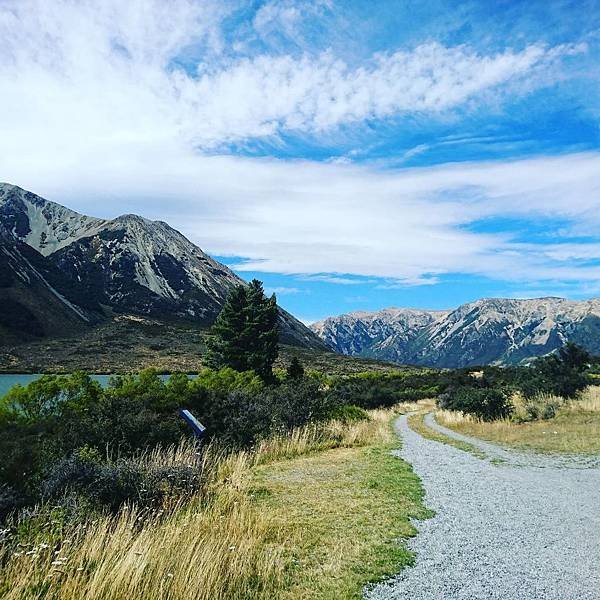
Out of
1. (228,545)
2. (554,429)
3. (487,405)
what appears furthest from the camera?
(487,405)

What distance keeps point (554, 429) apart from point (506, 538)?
1603 centimetres

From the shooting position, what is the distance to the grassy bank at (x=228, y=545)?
5.08m

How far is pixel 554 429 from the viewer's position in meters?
21.3

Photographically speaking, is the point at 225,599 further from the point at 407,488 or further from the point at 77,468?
the point at 407,488

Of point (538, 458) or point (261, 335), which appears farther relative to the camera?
point (261, 335)

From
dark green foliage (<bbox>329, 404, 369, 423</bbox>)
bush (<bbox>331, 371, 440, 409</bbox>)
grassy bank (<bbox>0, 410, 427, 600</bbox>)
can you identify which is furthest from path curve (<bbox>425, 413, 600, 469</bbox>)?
bush (<bbox>331, 371, 440, 409</bbox>)

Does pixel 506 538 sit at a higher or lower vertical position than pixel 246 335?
lower

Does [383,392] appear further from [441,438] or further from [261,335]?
[441,438]

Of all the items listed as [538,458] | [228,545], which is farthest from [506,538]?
[538,458]

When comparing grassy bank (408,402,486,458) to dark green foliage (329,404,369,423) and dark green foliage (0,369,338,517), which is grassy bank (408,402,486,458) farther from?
dark green foliage (0,369,338,517)

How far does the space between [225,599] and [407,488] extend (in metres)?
6.57

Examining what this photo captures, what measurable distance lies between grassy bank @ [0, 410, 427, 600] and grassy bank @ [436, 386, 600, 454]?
9299 millimetres

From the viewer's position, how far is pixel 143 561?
17.5 ft

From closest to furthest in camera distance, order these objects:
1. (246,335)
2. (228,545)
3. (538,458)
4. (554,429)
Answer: (228,545) < (538,458) < (554,429) < (246,335)
